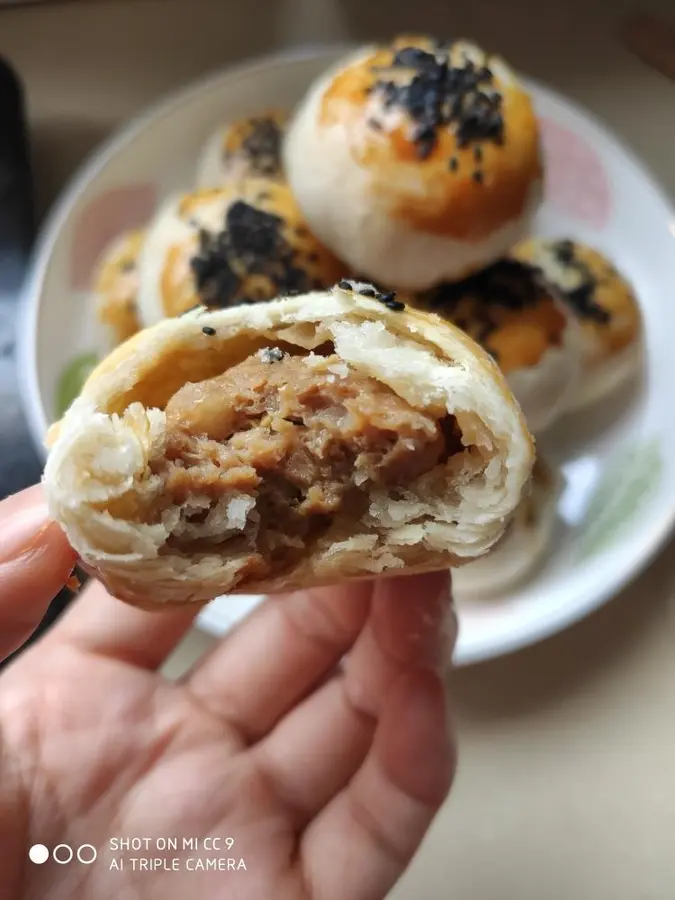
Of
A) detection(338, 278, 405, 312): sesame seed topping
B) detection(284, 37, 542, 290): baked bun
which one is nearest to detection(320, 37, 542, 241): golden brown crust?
detection(284, 37, 542, 290): baked bun

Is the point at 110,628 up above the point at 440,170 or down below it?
below

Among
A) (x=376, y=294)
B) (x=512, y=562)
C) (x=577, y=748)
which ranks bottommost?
(x=577, y=748)

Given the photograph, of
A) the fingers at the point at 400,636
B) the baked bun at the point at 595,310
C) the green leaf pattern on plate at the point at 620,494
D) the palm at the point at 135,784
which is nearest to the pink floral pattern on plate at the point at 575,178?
A: the baked bun at the point at 595,310

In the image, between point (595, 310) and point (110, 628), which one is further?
point (595, 310)

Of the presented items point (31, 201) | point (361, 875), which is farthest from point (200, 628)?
point (31, 201)

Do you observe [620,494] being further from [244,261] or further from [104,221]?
[104,221]

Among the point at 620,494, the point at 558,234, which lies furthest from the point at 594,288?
the point at 620,494
